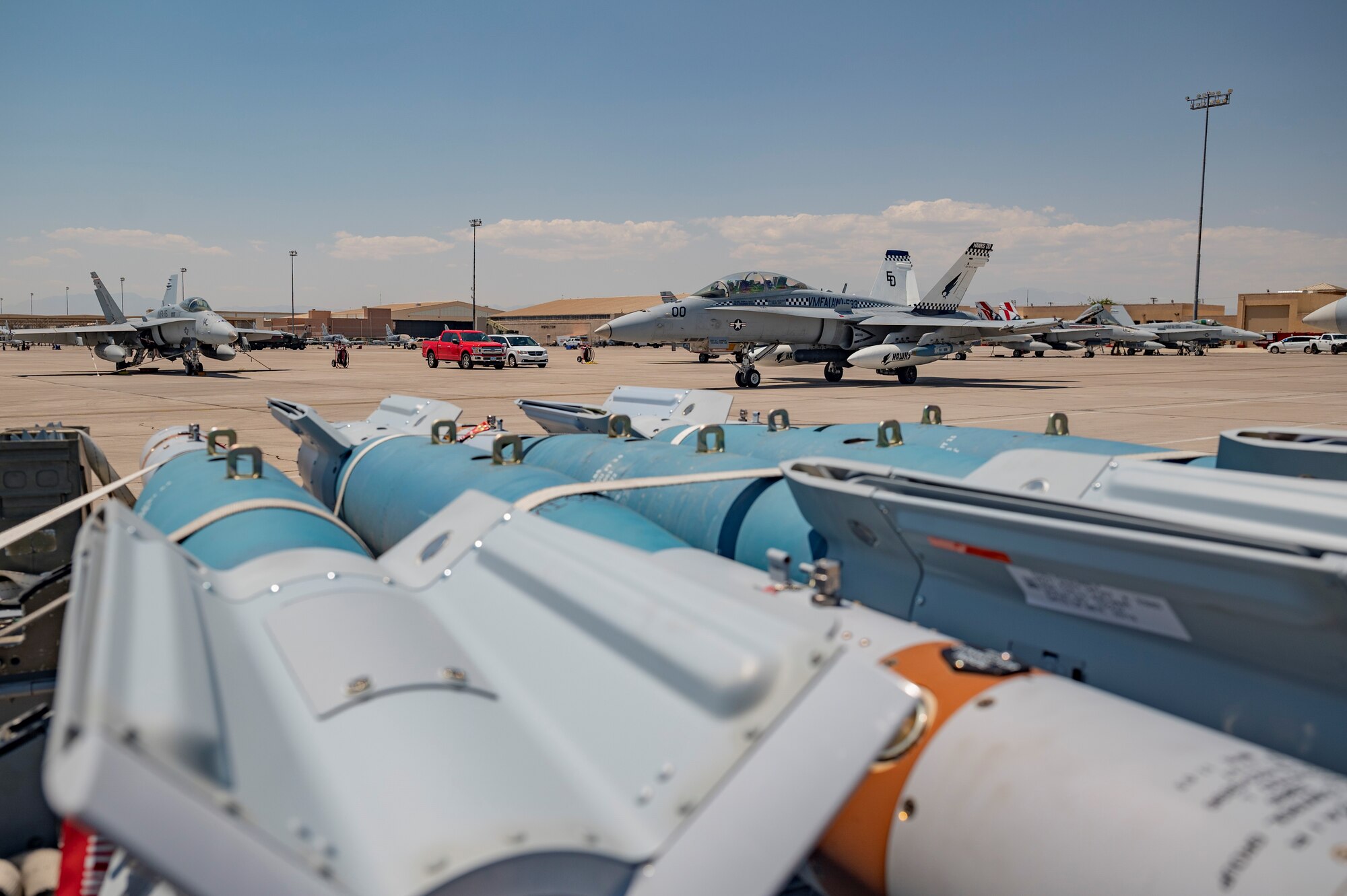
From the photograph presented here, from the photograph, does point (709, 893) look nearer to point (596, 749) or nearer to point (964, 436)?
point (596, 749)

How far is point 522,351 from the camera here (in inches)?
1403

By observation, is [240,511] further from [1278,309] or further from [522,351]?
[1278,309]

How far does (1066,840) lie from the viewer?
171 cm

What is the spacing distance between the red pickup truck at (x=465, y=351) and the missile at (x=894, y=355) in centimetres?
1527

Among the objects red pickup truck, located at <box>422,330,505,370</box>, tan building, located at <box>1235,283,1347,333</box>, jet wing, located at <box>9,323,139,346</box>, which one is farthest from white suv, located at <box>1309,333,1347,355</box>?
jet wing, located at <box>9,323,139,346</box>

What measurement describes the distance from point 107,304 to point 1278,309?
91146mm

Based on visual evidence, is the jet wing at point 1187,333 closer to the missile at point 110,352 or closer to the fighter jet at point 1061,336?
the fighter jet at point 1061,336

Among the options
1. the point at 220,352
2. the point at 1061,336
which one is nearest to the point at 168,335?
the point at 220,352

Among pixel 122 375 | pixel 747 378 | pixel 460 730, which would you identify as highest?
pixel 460 730

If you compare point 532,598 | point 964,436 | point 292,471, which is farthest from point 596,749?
point 292,471

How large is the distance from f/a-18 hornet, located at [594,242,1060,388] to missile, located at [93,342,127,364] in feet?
53.5

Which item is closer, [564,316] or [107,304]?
[107,304]

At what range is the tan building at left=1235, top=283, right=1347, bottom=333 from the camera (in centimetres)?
8025

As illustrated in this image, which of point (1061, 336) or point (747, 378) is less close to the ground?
point (1061, 336)
